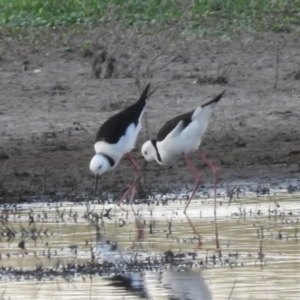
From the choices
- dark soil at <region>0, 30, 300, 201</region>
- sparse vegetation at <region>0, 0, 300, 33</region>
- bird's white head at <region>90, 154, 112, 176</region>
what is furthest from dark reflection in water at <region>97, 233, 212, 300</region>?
sparse vegetation at <region>0, 0, 300, 33</region>

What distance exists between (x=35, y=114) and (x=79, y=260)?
5.17 m

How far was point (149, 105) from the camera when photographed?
44.1 feet

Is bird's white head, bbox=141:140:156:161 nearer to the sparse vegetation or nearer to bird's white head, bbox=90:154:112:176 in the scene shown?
bird's white head, bbox=90:154:112:176

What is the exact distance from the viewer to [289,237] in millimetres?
8727

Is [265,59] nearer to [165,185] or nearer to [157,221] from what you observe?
[165,185]

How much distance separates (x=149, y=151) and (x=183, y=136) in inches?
16.2

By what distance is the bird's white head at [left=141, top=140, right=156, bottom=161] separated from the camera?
1117 centimetres

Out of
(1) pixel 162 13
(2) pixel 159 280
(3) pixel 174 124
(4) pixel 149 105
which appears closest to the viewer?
(2) pixel 159 280

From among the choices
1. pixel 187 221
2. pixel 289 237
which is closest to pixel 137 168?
pixel 187 221

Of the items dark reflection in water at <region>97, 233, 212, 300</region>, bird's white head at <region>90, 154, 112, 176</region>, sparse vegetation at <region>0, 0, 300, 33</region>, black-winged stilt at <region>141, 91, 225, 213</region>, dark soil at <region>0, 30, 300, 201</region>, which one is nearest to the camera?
dark reflection in water at <region>97, 233, 212, 300</region>

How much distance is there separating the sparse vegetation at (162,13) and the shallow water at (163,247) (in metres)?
6.63

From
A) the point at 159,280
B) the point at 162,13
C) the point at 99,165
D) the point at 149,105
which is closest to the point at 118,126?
the point at 99,165

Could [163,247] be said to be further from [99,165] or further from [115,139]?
[115,139]

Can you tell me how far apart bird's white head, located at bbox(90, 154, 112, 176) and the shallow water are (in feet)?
1.84
